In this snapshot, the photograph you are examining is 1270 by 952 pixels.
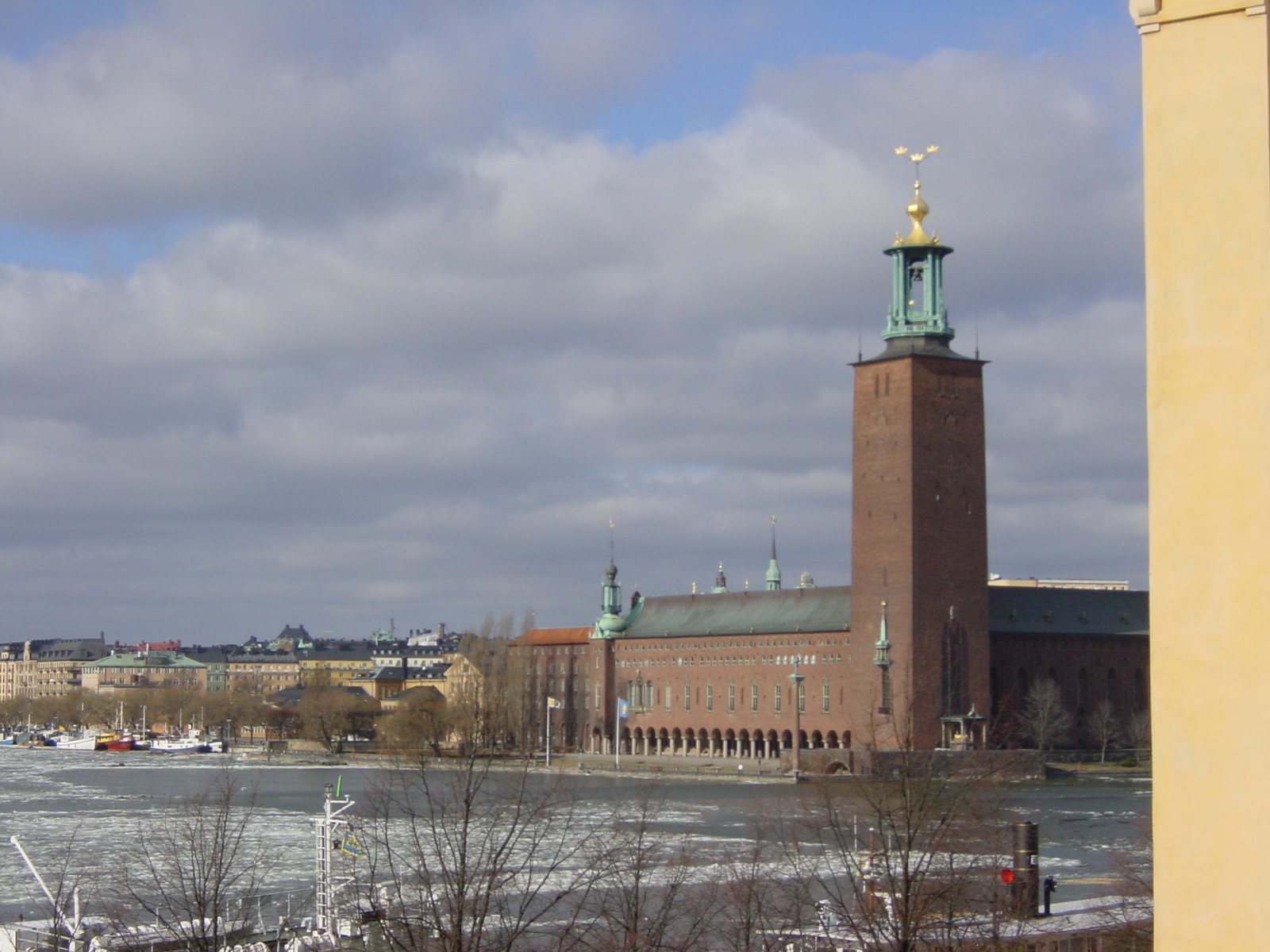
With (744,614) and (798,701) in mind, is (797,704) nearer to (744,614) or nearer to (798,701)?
(798,701)

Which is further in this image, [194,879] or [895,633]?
[895,633]

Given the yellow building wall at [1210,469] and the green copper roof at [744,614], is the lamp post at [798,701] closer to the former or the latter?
the green copper roof at [744,614]

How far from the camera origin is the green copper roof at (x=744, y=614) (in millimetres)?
93938

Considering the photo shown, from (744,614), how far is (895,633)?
64.0 feet

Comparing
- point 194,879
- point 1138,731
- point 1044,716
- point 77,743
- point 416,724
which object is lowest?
point 77,743

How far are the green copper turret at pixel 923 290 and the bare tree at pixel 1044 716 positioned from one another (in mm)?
19186

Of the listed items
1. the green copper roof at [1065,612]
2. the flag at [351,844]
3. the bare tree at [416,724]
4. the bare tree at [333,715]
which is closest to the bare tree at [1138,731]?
the green copper roof at [1065,612]

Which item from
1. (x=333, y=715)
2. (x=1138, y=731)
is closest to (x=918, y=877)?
(x=1138, y=731)

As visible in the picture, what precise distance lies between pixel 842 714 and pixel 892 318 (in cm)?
1960

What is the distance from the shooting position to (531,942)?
79.3ft

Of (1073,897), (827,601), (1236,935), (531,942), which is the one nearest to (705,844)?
(1073,897)

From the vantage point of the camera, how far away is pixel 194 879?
1720cm

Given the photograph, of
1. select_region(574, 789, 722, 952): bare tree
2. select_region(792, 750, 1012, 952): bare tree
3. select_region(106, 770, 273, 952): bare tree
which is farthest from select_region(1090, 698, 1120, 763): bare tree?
select_region(792, 750, 1012, 952): bare tree

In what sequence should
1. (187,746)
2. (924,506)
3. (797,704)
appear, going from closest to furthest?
(924,506), (797,704), (187,746)
